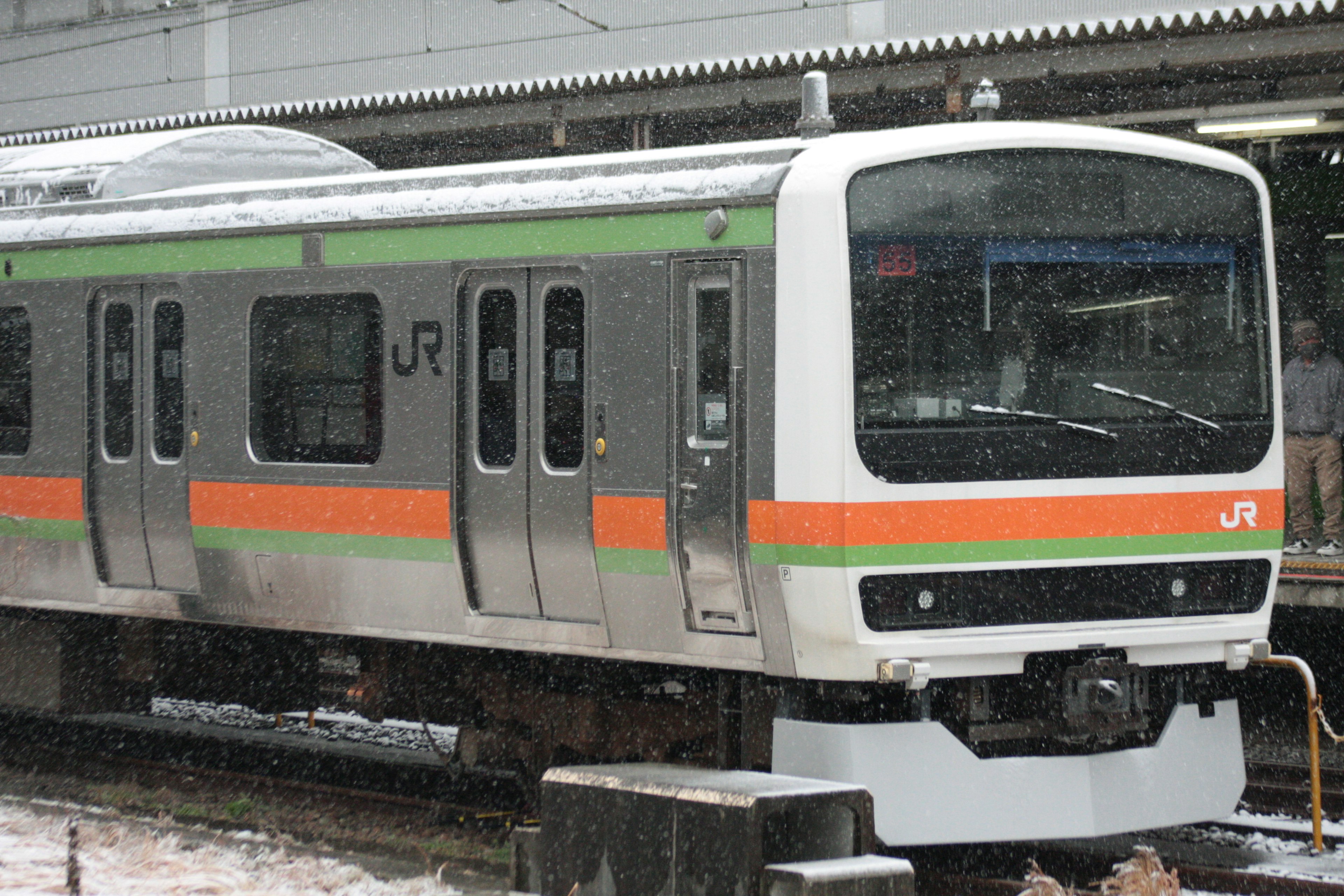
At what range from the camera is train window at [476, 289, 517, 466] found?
732cm

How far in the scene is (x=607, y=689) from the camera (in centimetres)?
750

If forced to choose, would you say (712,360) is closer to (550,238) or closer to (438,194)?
(550,238)

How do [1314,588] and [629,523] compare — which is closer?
[629,523]

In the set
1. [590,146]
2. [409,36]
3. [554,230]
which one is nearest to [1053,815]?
[554,230]

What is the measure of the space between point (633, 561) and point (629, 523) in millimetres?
165

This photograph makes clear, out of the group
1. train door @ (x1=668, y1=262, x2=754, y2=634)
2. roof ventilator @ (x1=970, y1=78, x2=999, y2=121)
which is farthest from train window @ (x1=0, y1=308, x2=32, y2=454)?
roof ventilator @ (x1=970, y1=78, x2=999, y2=121)

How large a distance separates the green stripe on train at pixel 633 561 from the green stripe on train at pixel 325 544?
0.85 metres

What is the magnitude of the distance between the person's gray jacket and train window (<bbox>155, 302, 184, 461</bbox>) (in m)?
7.27

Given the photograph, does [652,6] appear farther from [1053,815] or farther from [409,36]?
[1053,815]

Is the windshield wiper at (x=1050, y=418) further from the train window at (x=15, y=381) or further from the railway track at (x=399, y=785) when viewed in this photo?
the train window at (x=15, y=381)

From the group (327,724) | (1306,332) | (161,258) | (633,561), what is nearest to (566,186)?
(633,561)

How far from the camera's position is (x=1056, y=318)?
6695 millimetres

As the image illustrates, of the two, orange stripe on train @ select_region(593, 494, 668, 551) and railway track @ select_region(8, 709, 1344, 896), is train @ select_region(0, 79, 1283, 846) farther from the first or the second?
railway track @ select_region(8, 709, 1344, 896)

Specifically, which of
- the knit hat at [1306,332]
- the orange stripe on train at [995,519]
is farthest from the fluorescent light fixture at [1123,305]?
the knit hat at [1306,332]
